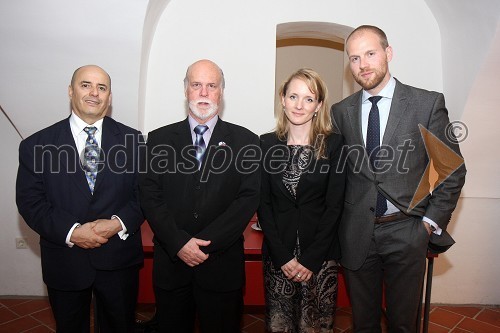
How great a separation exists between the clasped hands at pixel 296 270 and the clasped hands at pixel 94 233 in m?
0.90

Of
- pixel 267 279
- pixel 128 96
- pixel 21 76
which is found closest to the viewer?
pixel 267 279

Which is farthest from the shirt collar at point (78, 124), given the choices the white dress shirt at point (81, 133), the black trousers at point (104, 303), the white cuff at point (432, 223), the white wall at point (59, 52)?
the white cuff at point (432, 223)

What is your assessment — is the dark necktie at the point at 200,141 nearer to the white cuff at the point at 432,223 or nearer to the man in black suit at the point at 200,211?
the man in black suit at the point at 200,211

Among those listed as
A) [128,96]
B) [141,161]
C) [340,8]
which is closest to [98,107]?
[141,161]

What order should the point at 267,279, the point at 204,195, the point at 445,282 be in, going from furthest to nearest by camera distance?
the point at 445,282
the point at 267,279
the point at 204,195

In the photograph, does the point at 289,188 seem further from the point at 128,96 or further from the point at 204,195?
the point at 128,96

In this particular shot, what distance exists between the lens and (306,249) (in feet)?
6.70

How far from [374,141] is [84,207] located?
1549 millimetres

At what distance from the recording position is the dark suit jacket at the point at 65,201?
204 cm

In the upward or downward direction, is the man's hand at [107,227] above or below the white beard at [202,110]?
below

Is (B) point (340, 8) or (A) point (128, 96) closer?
(A) point (128, 96)

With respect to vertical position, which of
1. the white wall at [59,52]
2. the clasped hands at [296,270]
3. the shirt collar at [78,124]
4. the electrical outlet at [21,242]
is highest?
the white wall at [59,52]

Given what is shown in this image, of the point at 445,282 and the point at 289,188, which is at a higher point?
the point at 289,188

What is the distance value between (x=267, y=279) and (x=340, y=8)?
2.41 metres
